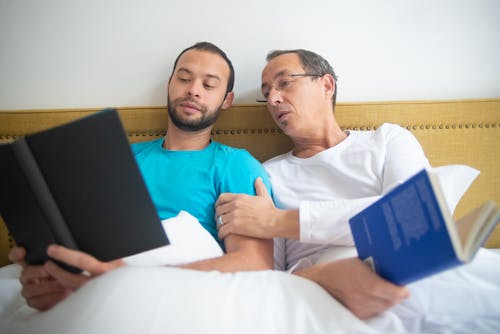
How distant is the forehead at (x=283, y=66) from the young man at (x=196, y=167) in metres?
0.20

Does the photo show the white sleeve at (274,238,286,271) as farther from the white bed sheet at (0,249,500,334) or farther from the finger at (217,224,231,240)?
the white bed sheet at (0,249,500,334)

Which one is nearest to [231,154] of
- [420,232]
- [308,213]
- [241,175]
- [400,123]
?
[241,175]

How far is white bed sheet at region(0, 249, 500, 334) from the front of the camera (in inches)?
20.9

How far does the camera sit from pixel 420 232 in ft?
1.75

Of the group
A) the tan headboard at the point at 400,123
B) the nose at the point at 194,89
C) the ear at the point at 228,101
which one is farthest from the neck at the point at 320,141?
the nose at the point at 194,89

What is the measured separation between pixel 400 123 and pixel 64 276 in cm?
156

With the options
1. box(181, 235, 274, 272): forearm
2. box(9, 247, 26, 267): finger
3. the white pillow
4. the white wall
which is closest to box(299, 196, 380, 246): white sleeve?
box(181, 235, 274, 272): forearm

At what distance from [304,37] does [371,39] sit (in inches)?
15.2

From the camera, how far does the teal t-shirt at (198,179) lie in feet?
3.68

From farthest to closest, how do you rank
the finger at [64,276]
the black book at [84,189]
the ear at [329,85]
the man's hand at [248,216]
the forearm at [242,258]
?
the ear at [329,85], the man's hand at [248,216], the forearm at [242,258], the finger at [64,276], the black book at [84,189]

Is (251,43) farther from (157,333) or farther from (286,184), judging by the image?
(157,333)

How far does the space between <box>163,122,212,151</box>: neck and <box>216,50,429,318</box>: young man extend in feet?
1.13

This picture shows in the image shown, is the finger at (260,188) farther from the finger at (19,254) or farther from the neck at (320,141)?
the finger at (19,254)

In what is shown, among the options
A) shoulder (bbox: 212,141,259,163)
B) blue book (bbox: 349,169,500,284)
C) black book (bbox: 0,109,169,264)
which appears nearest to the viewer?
blue book (bbox: 349,169,500,284)
